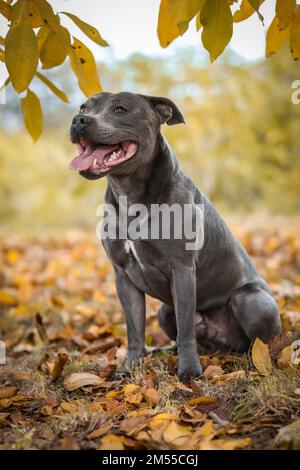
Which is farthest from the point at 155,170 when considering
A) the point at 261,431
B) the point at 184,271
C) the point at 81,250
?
the point at 81,250

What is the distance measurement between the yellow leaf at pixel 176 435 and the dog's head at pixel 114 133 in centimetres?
144

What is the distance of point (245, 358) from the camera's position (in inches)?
142

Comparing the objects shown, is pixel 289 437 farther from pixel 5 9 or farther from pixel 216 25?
pixel 5 9

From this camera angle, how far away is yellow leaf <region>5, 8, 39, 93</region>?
2445mm

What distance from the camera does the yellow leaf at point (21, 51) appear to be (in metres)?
2.45

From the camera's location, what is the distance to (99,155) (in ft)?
10.6

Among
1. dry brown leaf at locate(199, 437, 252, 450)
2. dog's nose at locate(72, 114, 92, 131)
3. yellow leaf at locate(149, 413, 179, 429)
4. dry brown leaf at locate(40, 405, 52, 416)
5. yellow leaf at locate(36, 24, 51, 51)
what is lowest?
dry brown leaf at locate(40, 405, 52, 416)

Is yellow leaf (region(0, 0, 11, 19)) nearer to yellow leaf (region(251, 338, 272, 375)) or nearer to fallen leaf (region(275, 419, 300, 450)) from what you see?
yellow leaf (region(251, 338, 272, 375))

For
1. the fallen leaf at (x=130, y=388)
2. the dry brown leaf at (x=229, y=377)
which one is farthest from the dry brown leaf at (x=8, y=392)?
the dry brown leaf at (x=229, y=377)

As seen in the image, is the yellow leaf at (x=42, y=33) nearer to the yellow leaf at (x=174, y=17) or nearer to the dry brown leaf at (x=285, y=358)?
the yellow leaf at (x=174, y=17)

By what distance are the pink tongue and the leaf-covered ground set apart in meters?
1.18

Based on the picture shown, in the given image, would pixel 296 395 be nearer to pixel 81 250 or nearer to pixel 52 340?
pixel 52 340

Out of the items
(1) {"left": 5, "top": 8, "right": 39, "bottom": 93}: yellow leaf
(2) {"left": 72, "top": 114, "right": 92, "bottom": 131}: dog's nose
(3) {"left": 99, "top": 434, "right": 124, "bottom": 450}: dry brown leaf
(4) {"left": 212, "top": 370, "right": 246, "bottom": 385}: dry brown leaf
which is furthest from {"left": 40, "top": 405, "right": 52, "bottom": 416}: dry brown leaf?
(1) {"left": 5, "top": 8, "right": 39, "bottom": 93}: yellow leaf

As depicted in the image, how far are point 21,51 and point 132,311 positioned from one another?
1.89m
